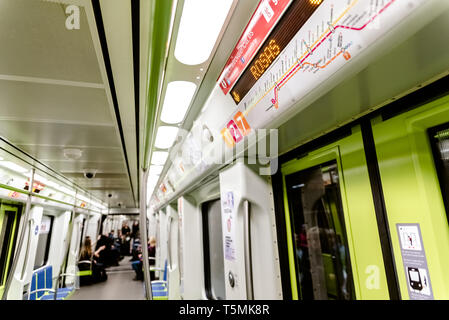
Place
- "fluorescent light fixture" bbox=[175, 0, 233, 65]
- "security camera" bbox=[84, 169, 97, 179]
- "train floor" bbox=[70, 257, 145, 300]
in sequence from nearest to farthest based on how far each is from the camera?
"fluorescent light fixture" bbox=[175, 0, 233, 65], "security camera" bbox=[84, 169, 97, 179], "train floor" bbox=[70, 257, 145, 300]

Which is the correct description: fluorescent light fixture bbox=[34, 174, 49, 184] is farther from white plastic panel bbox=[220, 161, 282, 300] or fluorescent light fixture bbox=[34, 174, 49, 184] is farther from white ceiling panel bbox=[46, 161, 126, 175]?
white plastic panel bbox=[220, 161, 282, 300]

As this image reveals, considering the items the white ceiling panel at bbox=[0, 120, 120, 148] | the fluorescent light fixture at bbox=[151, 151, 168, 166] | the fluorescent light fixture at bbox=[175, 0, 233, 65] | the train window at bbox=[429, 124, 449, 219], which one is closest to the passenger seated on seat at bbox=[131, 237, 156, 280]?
the fluorescent light fixture at bbox=[151, 151, 168, 166]

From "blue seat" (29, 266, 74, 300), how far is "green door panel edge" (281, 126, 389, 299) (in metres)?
5.73

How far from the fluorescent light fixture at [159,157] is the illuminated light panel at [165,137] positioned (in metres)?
0.26

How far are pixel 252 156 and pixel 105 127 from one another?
4.81 ft

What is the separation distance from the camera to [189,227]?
312 centimetres

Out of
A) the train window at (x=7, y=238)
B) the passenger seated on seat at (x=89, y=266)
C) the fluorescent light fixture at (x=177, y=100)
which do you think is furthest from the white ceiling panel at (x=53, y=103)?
A: the passenger seated on seat at (x=89, y=266)

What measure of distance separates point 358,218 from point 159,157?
94.5 inches

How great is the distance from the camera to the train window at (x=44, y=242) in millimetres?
5740

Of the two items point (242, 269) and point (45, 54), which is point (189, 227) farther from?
point (45, 54)

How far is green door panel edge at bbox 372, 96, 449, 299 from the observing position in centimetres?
74

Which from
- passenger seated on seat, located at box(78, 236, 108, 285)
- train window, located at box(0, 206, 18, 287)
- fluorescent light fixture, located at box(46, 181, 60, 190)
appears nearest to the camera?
train window, located at box(0, 206, 18, 287)

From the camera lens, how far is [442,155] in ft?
2.56

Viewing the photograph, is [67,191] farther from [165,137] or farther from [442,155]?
[442,155]
